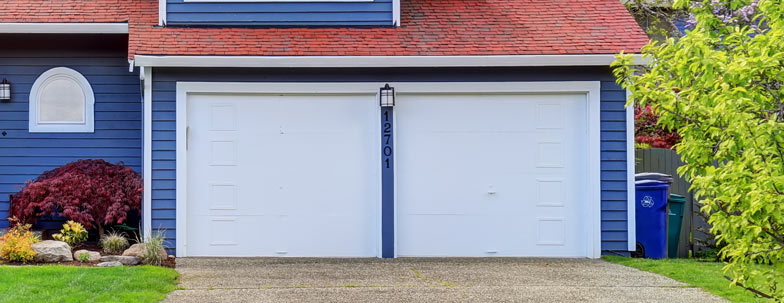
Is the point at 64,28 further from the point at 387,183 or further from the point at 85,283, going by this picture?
the point at 387,183

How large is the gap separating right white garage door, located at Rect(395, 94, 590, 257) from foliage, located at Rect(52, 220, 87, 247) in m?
3.52

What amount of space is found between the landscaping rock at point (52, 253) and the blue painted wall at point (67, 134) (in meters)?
2.19

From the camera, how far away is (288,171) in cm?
898

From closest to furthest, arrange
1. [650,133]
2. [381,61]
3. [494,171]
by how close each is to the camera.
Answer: [381,61]
[494,171]
[650,133]

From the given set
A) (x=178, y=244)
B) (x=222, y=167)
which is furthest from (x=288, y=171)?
(x=178, y=244)

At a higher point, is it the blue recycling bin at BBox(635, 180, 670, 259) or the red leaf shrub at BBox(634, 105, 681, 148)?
the red leaf shrub at BBox(634, 105, 681, 148)

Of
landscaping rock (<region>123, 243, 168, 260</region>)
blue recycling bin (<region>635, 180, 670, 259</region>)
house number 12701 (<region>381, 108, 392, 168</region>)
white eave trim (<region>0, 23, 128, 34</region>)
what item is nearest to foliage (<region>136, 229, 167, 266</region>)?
landscaping rock (<region>123, 243, 168, 260</region>)

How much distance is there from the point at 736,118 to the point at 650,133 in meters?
9.32

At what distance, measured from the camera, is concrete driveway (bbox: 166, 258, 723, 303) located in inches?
248

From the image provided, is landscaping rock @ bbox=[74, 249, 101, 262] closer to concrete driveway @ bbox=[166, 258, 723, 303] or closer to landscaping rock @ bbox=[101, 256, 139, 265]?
landscaping rock @ bbox=[101, 256, 139, 265]

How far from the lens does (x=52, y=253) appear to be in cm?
798

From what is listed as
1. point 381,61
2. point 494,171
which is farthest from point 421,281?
point 381,61

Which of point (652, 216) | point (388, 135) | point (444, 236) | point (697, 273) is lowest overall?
point (697, 273)

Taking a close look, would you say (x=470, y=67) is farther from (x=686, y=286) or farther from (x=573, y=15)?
(x=686, y=286)
